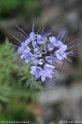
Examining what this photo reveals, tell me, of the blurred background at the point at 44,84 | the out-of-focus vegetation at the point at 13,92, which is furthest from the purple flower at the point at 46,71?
the blurred background at the point at 44,84

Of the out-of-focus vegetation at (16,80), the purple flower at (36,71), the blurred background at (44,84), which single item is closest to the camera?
the purple flower at (36,71)

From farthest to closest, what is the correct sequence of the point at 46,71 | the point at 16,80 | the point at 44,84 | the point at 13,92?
the point at 44,84, the point at 16,80, the point at 13,92, the point at 46,71

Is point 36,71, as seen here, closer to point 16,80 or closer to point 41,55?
point 41,55

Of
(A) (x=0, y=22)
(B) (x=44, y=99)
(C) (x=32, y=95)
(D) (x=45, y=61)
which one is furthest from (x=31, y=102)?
(D) (x=45, y=61)

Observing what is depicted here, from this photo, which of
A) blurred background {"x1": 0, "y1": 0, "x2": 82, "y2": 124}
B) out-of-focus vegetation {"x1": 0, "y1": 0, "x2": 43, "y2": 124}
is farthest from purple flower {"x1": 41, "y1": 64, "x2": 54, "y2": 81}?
blurred background {"x1": 0, "y1": 0, "x2": 82, "y2": 124}

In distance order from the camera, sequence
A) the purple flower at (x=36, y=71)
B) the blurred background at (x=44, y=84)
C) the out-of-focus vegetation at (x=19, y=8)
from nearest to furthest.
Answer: the purple flower at (x=36, y=71)
the blurred background at (x=44, y=84)
the out-of-focus vegetation at (x=19, y=8)

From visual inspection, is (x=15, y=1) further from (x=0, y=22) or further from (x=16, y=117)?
(x=16, y=117)

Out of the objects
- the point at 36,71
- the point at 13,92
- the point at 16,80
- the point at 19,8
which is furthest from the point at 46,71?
the point at 19,8

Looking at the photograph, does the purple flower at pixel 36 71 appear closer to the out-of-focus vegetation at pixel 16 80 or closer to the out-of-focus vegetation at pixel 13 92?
the out-of-focus vegetation at pixel 16 80
